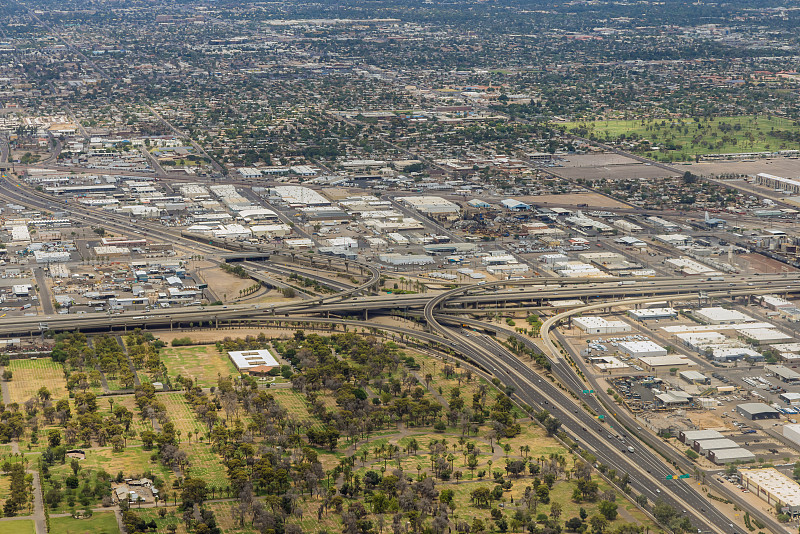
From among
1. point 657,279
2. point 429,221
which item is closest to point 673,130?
point 429,221

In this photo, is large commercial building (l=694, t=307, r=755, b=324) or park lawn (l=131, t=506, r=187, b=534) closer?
park lawn (l=131, t=506, r=187, b=534)

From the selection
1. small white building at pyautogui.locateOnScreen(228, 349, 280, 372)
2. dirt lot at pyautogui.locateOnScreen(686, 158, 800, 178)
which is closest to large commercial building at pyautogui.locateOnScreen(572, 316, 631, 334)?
small white building at pyautogui.locateOnScreen(228, 349, 280, 372)

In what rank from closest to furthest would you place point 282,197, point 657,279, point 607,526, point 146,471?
point 607,526 → point 146,471 → point 657,279 → point 282,197

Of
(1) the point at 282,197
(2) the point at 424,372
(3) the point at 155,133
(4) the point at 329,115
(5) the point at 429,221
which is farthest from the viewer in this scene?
(4) the point at 329,115

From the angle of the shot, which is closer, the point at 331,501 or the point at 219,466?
the point at 331,501

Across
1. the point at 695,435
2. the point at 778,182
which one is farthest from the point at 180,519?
the point at 778,182

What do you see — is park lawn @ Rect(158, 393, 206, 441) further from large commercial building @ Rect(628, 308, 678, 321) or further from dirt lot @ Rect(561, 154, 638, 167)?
dirt lot @ Rect(561, 154, 638, 167)

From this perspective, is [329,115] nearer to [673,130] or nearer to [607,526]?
[673,130]

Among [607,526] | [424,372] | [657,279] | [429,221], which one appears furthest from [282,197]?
[607,526]
